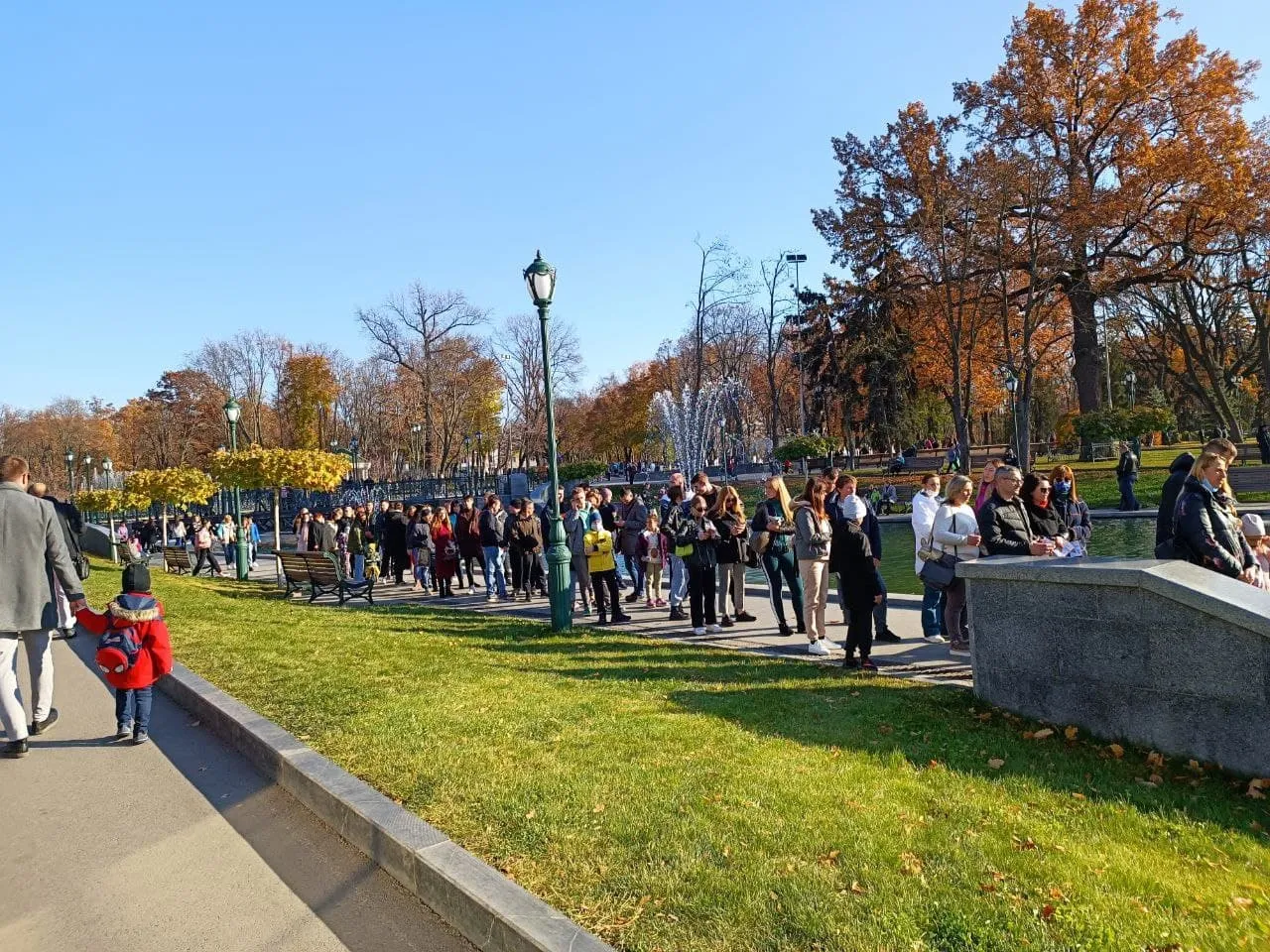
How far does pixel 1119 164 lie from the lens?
33125 millimetres

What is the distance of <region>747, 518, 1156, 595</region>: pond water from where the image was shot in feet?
50.5

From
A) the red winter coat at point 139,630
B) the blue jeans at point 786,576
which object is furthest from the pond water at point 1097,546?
the red winter coat at point 139,630

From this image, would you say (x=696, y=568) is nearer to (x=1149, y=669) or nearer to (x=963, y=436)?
(x=1149, y=669)

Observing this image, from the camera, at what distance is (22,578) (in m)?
6.22

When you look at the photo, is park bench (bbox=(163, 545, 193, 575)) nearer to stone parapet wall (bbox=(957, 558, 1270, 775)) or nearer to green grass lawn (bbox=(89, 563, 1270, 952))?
green grass lawn (bbox=(89, 563, 1270, 952))

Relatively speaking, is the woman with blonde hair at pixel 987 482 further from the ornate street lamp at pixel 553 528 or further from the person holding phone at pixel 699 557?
the ornate street lamp at pixel 553 528

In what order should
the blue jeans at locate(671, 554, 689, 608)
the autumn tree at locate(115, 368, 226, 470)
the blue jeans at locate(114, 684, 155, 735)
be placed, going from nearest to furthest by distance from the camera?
the blue jeans at locate(114, 684, 155, 735) → the blue jeans at locate(671, 554, 689, 608) → the autumn tree at locate(115, 368, 226, 470)

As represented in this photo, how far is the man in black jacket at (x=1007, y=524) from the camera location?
7469 mm

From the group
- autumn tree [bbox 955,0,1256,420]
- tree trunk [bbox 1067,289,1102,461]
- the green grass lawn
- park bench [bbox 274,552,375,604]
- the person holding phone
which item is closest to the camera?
the green grass lawn

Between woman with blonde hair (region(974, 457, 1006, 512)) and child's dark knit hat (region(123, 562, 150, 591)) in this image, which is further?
woman with blonde hair (region(974, 457, 1006, 512))

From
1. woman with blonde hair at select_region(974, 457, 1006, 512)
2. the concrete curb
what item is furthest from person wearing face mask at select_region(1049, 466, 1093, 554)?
the concrete curb

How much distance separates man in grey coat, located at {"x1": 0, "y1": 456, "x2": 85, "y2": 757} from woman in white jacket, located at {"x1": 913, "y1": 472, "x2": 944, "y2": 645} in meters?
7.28

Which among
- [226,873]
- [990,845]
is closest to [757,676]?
[990,845]

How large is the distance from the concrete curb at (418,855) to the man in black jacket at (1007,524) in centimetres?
525
